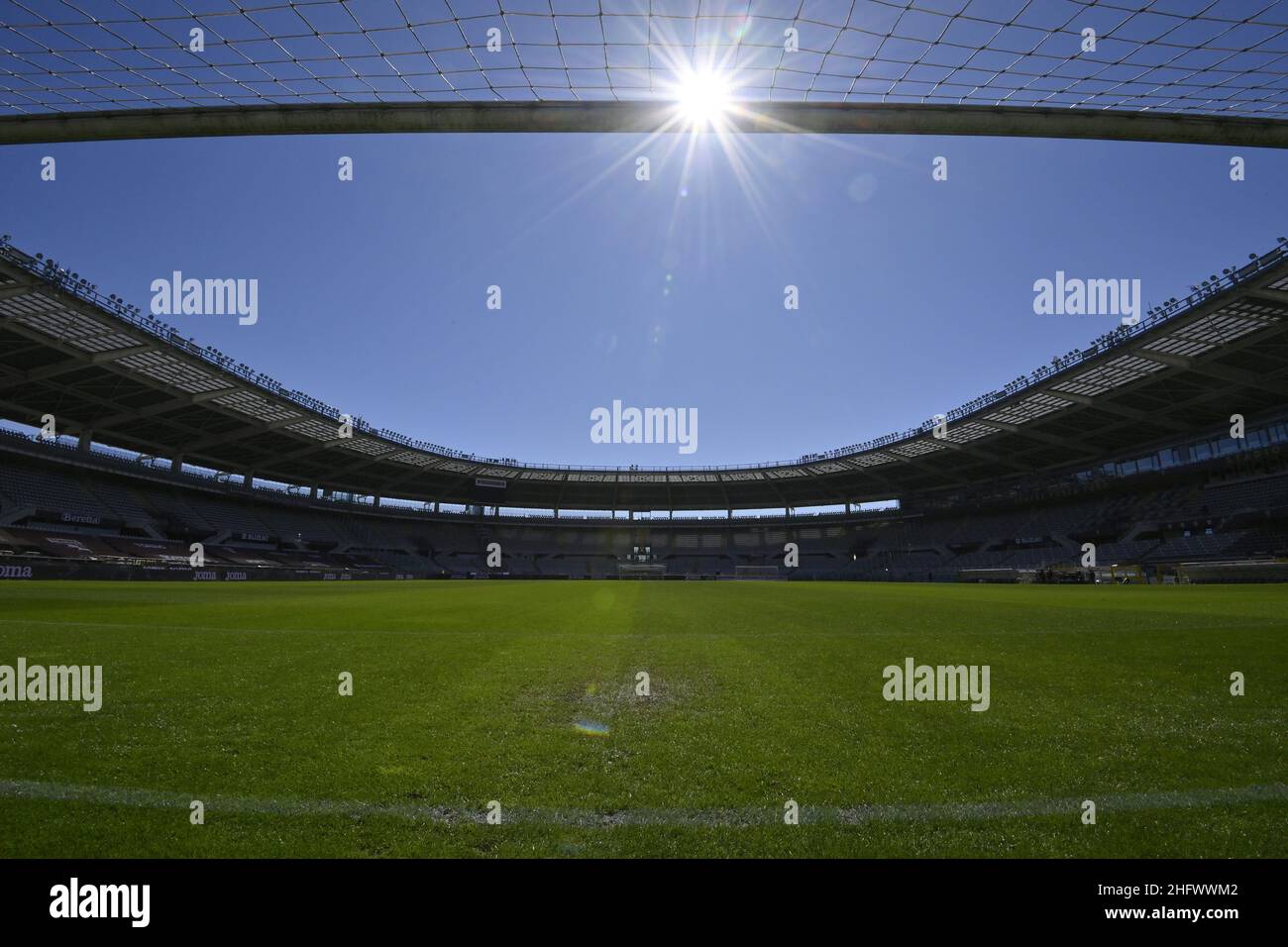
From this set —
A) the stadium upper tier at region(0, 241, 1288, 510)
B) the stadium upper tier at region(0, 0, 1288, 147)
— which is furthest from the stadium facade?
the stadium upper tier at region(0, 0, 1288, 147)

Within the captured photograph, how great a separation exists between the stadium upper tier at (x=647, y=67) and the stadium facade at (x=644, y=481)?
3014cm

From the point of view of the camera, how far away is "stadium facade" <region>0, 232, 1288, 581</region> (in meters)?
33.8

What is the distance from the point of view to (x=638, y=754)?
11.3 feet

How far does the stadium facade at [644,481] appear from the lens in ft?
111

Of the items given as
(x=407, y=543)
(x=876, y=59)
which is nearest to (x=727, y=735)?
(x=876, y=59)

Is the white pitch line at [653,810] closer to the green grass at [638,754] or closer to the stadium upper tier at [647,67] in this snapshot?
the green grass at [638,754]

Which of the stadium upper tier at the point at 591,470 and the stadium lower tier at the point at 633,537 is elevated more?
the stadium upper tier at the point at 591,470

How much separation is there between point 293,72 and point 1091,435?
63102mm

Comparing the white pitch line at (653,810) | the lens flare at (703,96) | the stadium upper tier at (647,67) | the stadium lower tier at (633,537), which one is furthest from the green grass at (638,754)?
the stadium lower tier at (633,537)

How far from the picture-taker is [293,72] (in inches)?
282

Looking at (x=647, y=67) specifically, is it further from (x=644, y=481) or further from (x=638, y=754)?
(x=644, y=481)

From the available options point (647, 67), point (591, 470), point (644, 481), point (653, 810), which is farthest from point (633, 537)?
point (653, 810)

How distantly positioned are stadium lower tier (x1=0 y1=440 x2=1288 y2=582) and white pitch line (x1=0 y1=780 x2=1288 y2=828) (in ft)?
120

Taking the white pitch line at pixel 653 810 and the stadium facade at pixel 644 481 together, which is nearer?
the white pitch line at pixel 653 810
